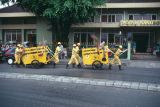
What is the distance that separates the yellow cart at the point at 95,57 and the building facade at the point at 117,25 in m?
14.3

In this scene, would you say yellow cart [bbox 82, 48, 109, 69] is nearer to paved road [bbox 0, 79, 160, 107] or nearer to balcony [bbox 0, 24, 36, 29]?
paved road [bbox 0, 79, 160, 107]

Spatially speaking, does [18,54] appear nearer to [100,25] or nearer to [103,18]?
[100,25]

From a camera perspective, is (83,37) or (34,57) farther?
(83,37)

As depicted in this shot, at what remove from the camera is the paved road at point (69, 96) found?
896 centimetres

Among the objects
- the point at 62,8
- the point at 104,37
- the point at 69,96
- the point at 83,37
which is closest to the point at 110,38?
the point at 104,37

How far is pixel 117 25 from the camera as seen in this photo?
36.1 meters

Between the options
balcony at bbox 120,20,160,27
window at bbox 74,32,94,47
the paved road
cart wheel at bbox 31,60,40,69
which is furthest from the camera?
window at bbox 74,32,94,47

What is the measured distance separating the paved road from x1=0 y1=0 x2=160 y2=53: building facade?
21.6 m

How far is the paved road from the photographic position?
8.96 meters

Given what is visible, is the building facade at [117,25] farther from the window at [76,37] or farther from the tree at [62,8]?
the tree at [62,8]

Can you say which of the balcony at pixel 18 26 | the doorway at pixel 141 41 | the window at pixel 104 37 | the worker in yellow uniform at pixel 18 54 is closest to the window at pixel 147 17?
the doorway at pixel 141 41

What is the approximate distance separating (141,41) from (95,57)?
63.4 feet

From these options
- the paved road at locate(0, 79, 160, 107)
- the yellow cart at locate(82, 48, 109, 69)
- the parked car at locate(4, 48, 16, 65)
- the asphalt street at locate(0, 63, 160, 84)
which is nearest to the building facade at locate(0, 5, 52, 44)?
the parked car at locate(4, 48, 16, 65)

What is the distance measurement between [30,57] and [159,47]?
1635 centimetres
